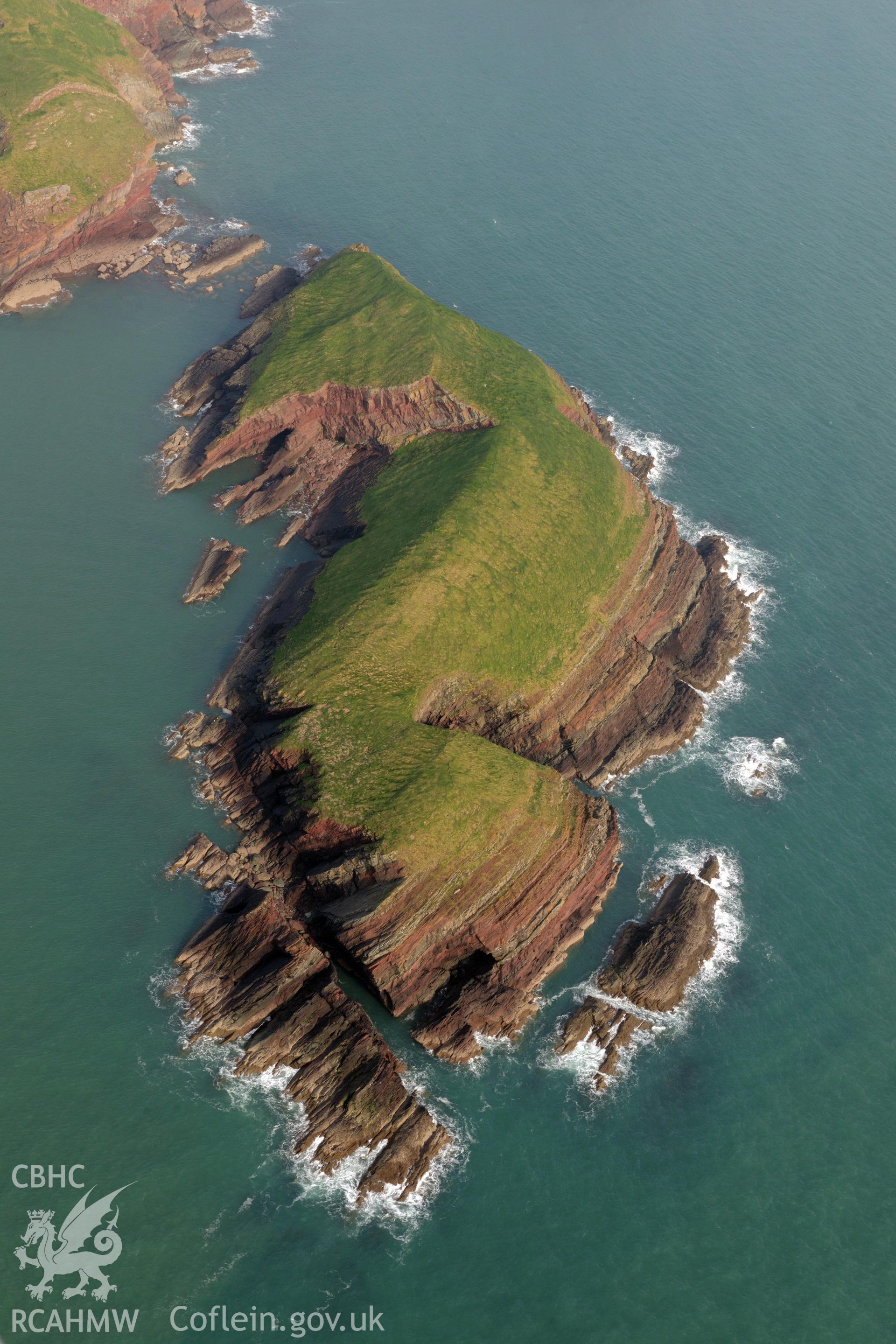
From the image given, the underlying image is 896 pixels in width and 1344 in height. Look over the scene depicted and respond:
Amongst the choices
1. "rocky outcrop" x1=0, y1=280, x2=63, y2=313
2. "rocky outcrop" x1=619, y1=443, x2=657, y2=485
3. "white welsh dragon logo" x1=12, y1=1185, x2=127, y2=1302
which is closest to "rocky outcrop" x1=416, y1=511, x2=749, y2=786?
"rocky outcrop" x1=619, y1=443, x2=657, y2=485

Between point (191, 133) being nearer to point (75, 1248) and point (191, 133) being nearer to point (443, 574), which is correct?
point (443, 574)

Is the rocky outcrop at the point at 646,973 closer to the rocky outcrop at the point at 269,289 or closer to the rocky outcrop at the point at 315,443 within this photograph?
the rocky outcrop at the point at 315,443

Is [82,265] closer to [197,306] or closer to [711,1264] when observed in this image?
[197,306]

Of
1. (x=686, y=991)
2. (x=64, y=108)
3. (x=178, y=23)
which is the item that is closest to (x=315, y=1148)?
(x=686, y=991)

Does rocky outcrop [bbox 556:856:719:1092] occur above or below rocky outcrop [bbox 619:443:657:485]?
below

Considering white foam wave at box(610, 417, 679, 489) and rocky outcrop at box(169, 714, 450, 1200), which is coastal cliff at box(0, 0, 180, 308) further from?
rocky outcrop at box(169, 714, 450, 1200)

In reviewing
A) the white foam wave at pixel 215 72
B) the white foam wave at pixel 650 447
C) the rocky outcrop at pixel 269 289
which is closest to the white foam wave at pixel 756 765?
the white foam wave at pixel 650 447
